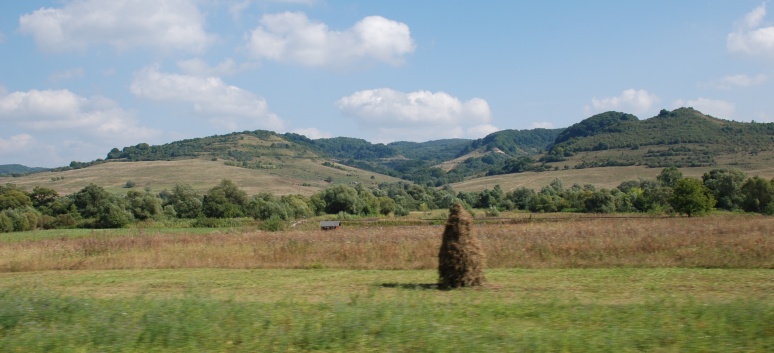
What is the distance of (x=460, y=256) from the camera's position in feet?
46.3

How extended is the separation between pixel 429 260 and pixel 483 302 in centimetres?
932

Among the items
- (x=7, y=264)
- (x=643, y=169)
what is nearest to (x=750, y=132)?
(x=643, y=169)

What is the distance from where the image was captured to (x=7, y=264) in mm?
23750

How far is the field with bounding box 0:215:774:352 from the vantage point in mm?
7824

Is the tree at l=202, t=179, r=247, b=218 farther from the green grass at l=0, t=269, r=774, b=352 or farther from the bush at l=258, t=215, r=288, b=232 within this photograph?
the green grass at l=0, t=269, r=774, b=352

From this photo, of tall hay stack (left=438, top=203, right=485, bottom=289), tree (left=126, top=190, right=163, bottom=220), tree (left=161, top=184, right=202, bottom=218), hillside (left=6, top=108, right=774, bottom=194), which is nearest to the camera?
tall hay stack (left=438, top=203, right=485, bottom=289)

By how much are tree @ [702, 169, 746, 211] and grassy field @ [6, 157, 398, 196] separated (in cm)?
7522

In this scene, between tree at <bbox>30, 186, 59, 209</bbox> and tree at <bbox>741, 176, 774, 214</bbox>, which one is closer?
tree at <bbox>741, 176, 774, 214</bbox>

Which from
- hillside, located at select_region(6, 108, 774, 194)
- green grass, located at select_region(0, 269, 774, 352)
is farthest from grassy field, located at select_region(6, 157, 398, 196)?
green grass, located at select_region(0, 269, 774, 352)

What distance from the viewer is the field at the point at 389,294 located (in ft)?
25.7

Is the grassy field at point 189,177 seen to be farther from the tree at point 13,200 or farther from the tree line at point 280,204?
the tree at point 13,200

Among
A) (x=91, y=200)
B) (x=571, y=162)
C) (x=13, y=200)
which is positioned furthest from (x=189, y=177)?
(x=571, y=162)

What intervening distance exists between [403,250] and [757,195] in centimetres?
4561

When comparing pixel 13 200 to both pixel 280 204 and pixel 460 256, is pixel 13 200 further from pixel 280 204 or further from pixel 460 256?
pixel 460 256
